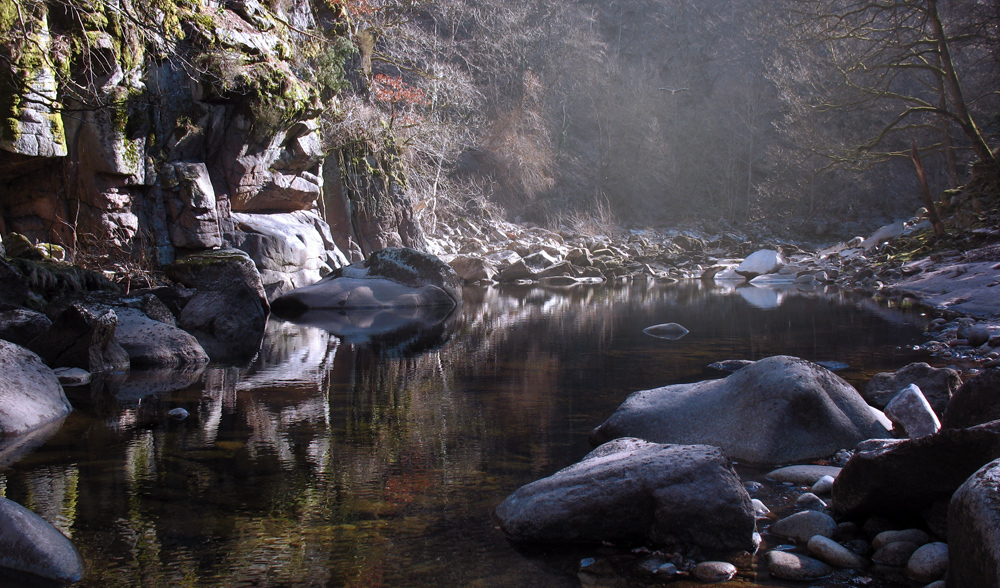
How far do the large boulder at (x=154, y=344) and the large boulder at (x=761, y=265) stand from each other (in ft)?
63.8

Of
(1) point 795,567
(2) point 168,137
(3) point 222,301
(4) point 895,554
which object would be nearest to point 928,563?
(4) point 895,554

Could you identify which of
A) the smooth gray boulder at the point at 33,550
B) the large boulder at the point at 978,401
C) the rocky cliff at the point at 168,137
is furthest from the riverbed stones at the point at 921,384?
the rocky cliff at the point at 168,137

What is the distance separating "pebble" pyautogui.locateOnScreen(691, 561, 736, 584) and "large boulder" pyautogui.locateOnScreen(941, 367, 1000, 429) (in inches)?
65.6

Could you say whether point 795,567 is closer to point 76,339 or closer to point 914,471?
point 914,471

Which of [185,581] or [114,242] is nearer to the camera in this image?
[185,581]

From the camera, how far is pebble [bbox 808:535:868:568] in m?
2.73

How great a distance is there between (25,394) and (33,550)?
2984mm

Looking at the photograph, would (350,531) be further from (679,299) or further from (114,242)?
(679,299)

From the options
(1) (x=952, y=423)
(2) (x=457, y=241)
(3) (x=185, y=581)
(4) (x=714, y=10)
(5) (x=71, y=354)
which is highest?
(4) (x=714, y=10)

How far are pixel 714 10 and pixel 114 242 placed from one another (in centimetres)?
5045

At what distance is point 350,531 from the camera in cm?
317

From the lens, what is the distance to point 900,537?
9.27 ft

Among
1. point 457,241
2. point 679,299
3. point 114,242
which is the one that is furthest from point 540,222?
point 114,242

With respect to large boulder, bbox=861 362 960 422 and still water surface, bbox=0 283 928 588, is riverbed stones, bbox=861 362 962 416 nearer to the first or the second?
large boulder, bbox=861 362 960 422
